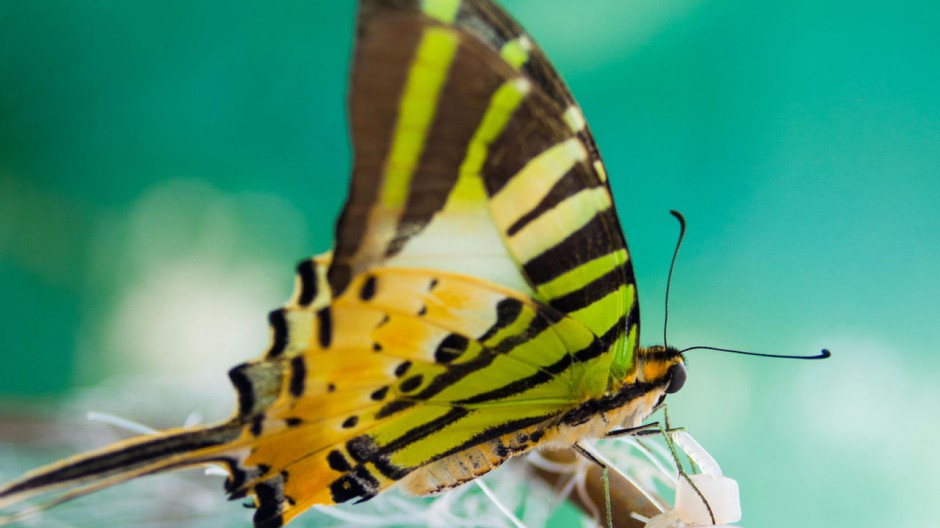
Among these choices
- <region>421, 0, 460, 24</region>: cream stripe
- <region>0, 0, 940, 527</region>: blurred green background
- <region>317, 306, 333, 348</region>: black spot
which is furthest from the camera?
<region>0, 0, 940, 527</region>: blurred green background

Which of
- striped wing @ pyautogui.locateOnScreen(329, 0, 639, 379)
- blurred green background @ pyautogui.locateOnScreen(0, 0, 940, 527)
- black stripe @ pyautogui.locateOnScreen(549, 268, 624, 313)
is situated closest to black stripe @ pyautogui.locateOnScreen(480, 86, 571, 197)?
striped wing @ pyautogui.locateOnScreen(329, 0, 639, 379)

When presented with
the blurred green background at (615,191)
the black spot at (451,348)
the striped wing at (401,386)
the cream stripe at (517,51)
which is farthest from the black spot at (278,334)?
the blurred green background at (615,191)

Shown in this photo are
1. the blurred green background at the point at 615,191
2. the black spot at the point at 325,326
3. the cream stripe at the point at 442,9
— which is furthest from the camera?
the blurred green background at the point at 615,191

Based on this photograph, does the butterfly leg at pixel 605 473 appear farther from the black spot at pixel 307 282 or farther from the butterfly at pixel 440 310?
the black spot at pixel 307 282

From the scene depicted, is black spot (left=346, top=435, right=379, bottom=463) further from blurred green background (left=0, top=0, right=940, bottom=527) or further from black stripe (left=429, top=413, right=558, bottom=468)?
blurred green background (left=0, top=0, right=940, bottom=527)

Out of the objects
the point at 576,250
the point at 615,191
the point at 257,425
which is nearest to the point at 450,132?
the point at 576,250

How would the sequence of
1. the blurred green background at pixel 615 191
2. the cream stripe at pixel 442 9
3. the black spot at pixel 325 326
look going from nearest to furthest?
the cream stripe at pixel 442 9
the black spot at pixel 325 326
the blurred green background at pixel 615 191
